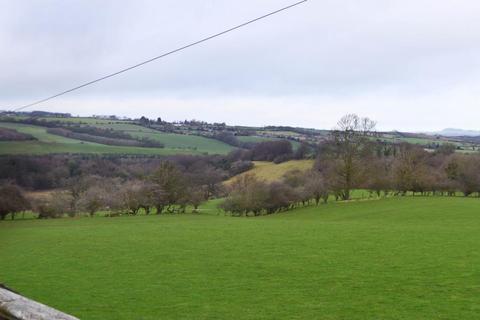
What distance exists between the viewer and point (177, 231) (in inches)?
1326

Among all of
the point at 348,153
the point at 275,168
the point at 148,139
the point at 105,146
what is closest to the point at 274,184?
the point at 348,153

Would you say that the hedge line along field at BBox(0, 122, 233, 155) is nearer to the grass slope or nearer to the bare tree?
the grass slope

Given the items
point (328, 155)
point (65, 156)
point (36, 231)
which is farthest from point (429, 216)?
point (65, 156)

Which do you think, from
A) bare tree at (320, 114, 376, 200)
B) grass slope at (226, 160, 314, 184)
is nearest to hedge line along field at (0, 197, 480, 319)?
bare tree at (320, 114, 376, 200)

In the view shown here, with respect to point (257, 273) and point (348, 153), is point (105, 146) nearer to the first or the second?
point (348, 153)

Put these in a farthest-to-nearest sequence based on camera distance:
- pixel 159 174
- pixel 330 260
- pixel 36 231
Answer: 1. pixel 159 174
2. pixel 36 231
3. pixel 330 260

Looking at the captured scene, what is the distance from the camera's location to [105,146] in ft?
328

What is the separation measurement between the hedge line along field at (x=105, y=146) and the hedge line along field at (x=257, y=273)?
34.0 metres

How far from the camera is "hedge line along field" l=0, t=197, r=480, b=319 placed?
12.9 meters

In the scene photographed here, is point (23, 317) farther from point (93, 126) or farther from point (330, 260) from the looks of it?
point (93, 126)

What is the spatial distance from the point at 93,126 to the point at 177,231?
86038 millimetres

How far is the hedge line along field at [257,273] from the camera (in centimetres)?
1293

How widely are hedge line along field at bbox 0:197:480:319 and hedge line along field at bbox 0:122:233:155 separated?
3397cm

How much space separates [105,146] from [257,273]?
287 ft
